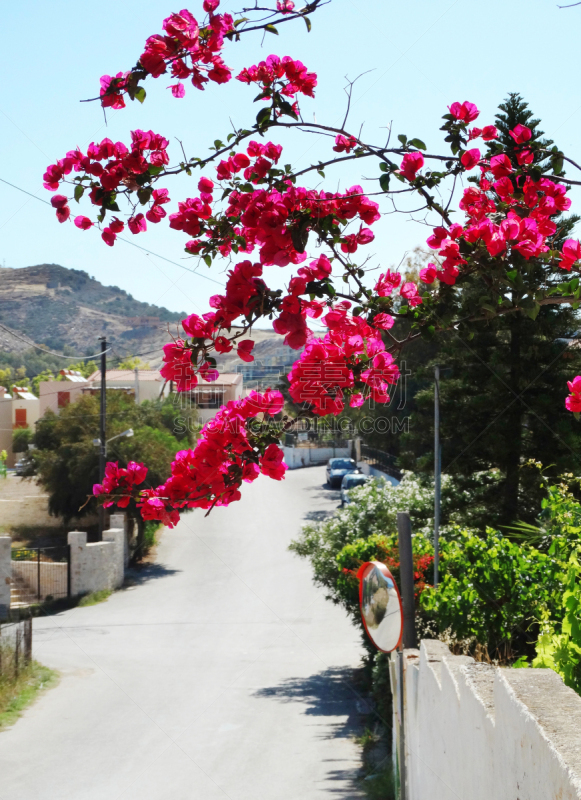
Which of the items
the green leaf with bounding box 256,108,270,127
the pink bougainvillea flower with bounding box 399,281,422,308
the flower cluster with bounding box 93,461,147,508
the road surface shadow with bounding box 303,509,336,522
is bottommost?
the road surface shadow with bounding box 303,509,336,522

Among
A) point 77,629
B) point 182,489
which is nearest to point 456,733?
point 182,489

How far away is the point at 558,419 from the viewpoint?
1334 cm

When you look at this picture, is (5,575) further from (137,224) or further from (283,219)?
(283,219)

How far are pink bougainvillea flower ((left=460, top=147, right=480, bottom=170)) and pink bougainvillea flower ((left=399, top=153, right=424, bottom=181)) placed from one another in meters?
0.17

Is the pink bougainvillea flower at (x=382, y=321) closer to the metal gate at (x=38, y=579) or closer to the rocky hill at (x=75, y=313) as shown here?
the metal gate at (x=38, y=579)

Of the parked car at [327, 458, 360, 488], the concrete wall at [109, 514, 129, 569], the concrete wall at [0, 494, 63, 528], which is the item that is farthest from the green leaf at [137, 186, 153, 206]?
the parked car at [327, 458, 360, 488]

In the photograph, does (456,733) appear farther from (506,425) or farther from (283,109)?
(506,425)

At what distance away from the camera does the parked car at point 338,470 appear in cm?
3428

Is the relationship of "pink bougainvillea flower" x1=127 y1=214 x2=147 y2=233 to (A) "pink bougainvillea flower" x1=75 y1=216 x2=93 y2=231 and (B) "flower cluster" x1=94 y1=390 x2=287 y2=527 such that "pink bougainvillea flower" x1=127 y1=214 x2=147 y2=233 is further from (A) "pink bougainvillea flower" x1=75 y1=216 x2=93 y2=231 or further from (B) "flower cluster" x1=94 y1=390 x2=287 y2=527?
(B) "flower cluster" x1=94 y1=390 x2=287 y2=527

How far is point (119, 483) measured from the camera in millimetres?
2896

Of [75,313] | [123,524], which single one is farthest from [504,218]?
[75,313]

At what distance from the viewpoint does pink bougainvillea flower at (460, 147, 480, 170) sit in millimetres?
2541

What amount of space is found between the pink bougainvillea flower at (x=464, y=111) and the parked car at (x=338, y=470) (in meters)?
31.8

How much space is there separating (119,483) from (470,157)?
1654 mm
